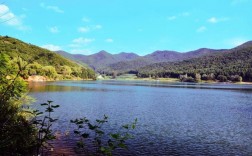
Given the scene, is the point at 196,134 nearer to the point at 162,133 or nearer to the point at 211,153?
the point at 162,133

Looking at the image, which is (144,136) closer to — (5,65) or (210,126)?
(210,126)

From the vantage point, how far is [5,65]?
1773 cm

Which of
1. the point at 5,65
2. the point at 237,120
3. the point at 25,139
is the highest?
→ the point at 5,65

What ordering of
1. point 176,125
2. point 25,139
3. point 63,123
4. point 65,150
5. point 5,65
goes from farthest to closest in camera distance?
point 176,125 → point 63,123 → point 65,150 → point 5,65 → point 25,139

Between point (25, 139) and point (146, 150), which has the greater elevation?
point (25, 139)

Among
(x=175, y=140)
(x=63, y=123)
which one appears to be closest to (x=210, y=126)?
(x=175, y=140)

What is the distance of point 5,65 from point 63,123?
85.8ft

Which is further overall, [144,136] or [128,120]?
[128,120]

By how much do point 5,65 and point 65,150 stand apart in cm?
1406

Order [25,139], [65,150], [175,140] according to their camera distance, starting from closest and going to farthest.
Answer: [25,139]
[65,150]
[175,140]

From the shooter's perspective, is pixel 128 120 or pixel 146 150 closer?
pixel 146 150

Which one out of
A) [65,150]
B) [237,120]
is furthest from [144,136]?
[237,120]

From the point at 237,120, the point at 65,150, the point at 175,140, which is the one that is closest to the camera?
the point at 65,150

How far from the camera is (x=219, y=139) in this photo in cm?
3681
